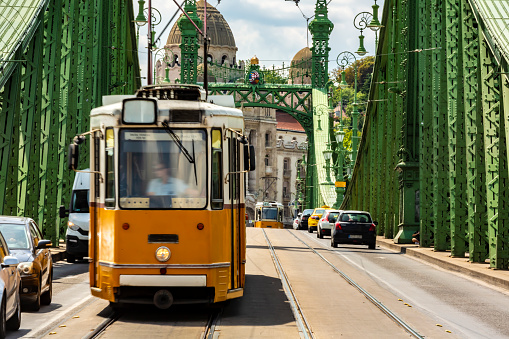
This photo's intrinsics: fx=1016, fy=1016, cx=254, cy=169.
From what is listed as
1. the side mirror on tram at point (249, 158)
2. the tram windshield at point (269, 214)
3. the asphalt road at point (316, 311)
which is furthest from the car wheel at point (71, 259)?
the tram windshield at point (269, 214)

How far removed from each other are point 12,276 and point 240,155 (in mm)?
3898

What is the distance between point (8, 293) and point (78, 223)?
599 inches

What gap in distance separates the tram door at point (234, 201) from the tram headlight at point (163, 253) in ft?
3.38

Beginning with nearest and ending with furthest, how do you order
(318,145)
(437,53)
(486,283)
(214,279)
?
(214,279) < (486,283) < (437,53) < (318,145)

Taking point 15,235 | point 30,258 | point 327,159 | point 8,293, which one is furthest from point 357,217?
point 327,159

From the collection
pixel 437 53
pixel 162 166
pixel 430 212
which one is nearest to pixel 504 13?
pixel 437 53

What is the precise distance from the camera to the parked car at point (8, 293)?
35.9 feet

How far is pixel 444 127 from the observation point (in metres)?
29.2

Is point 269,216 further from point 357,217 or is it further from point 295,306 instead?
point 295,306

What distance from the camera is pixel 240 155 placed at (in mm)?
14289

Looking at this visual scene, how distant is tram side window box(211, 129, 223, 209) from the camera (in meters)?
13.6

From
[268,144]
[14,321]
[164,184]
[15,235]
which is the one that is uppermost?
[268,144]

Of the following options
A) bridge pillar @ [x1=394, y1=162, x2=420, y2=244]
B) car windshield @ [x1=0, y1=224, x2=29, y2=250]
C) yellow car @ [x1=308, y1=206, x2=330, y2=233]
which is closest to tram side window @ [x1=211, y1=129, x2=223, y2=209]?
car windshield @ [x1=0, y1=224, x2=29, y2=250]

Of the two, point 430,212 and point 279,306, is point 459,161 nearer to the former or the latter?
point 430,212
